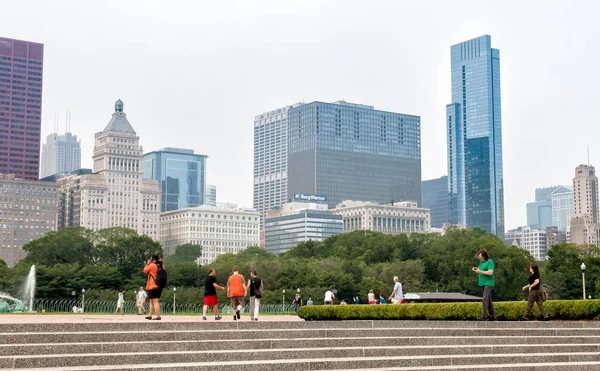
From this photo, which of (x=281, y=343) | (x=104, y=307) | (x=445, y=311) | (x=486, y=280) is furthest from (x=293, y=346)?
(x=104, y=307)

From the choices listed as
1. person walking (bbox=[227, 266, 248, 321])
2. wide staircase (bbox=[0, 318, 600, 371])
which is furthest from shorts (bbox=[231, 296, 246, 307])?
wide staircase (bbox=[0, 318, 600, 371])

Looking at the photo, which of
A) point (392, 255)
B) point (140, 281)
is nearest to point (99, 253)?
point (140, 281)

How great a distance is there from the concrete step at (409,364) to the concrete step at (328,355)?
0.03 metres

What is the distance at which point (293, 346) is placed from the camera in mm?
21406

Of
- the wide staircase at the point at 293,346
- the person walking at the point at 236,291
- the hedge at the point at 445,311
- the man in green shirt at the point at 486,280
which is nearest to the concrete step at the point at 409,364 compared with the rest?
the wide staircase at the point at 293,346

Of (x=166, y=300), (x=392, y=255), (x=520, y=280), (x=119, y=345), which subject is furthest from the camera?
(x=392, y=255)

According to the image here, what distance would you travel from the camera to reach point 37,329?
20.4m

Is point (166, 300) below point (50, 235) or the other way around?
below

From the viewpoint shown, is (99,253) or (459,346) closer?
(459,346)

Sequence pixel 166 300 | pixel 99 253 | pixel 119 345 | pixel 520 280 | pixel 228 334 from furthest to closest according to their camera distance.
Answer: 1. pixel 99 253
2. pixel 520 280
3. pixel 166 300
4. pixel 228 334
5. pixel 119 345

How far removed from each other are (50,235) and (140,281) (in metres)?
29.3

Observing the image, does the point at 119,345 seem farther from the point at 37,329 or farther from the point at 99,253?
the point at 99,253

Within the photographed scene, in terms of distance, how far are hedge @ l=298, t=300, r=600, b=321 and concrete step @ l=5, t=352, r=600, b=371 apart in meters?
5.08

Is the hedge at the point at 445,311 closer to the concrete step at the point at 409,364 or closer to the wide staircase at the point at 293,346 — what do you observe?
the wide staircase at the point at 293,346
